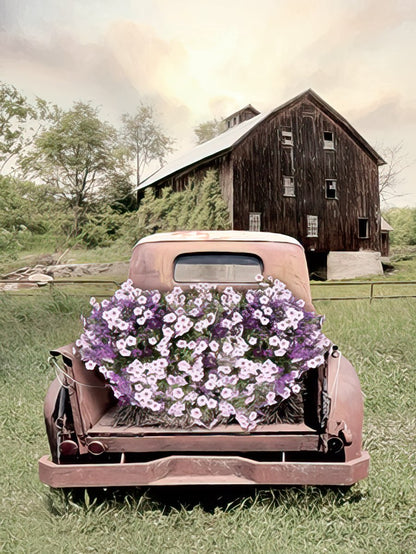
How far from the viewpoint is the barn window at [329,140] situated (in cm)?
2742

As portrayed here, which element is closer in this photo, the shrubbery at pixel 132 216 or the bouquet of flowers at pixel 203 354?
the bouquet of flowers at pixel 203 354

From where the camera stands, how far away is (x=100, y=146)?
29500mm

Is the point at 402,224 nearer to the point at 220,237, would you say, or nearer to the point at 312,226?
the point at 312,226

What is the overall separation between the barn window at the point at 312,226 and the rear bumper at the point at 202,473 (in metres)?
23.9

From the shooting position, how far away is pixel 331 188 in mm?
27344

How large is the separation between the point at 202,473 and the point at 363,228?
2648cm

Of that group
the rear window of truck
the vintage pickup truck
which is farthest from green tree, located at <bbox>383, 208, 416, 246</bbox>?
the vintage pickup truck

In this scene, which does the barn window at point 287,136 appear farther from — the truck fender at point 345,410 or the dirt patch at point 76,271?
the truck fender at point 345,410

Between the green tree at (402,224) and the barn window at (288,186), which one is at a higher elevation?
the barn window at (288,186)

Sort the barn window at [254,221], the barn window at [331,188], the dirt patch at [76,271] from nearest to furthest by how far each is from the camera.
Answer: the dirt patch at [76,271] → the barn window at [254,221] → the barn window at [331,188]

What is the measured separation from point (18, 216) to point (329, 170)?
15.8 metres

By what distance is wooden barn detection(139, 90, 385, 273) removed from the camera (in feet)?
82.2

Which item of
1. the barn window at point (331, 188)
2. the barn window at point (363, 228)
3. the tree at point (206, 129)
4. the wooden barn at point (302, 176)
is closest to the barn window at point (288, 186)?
the wooden barn at point (302, 176)

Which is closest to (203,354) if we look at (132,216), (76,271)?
(76,271)
